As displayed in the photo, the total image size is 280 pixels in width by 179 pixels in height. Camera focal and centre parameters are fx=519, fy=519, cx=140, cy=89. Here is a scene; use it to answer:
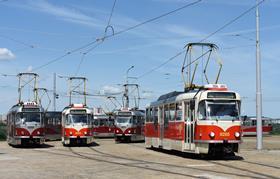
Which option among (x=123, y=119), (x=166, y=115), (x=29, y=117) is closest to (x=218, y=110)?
(x=166, y=115)

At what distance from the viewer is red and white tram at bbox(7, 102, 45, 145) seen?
108 ft

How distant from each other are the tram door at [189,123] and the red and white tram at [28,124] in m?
13.7

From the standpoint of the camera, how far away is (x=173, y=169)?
16.6 m

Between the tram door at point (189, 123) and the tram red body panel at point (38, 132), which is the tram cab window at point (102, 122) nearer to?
the tram red body panel at point (38, 132)

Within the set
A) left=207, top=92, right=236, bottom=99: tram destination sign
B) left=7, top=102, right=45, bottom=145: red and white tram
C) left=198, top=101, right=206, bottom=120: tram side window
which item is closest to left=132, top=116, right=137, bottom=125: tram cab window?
left=7, top=102, right=45, bottom=145: red and white tram

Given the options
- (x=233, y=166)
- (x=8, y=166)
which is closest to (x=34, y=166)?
(x=8, y=166)

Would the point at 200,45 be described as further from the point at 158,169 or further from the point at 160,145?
the point at 158,169

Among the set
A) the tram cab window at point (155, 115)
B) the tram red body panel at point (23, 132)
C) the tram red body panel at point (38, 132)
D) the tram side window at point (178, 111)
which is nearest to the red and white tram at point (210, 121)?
the tram side window at point (178, 111)

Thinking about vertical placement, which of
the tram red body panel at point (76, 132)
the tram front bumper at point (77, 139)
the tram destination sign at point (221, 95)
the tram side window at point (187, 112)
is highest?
the tram destination sign at point (221, 95)

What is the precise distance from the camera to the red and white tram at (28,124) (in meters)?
33.0

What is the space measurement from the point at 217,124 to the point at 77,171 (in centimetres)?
690

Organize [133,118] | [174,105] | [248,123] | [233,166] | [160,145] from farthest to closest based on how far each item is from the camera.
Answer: [248,123], [133,118], [160,145], [174,105], [233,166]

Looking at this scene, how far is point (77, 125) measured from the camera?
3434cm

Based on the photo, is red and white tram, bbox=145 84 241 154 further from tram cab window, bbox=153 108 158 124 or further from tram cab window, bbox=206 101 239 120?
tram cab window, bbox=153 108 158 124
